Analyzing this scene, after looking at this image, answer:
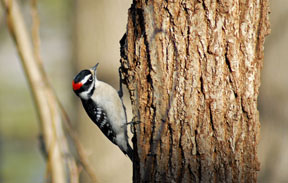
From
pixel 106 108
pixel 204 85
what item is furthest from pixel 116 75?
pixel 204 85

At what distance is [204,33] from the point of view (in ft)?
8.02

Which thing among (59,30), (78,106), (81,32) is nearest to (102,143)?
(78,106)

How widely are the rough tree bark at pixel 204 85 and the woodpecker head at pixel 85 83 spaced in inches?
67.4

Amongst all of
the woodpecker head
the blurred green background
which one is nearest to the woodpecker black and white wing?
the woodpecker head

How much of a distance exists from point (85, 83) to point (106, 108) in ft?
1.21

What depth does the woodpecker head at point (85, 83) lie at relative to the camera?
421cm

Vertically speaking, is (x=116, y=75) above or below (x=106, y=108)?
above

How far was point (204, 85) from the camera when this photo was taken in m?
2.47

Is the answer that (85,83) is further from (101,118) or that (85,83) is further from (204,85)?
(204,85)

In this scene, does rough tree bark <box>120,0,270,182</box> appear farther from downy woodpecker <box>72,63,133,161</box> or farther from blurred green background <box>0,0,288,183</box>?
blurred green background <box>0,0,288,183</box>

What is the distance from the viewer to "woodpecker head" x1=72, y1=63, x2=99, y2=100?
4.21m

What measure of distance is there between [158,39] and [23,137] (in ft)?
32.4

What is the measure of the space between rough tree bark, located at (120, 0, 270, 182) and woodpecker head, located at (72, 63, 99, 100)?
1713 millimetres

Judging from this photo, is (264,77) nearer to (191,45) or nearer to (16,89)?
(191,45)
